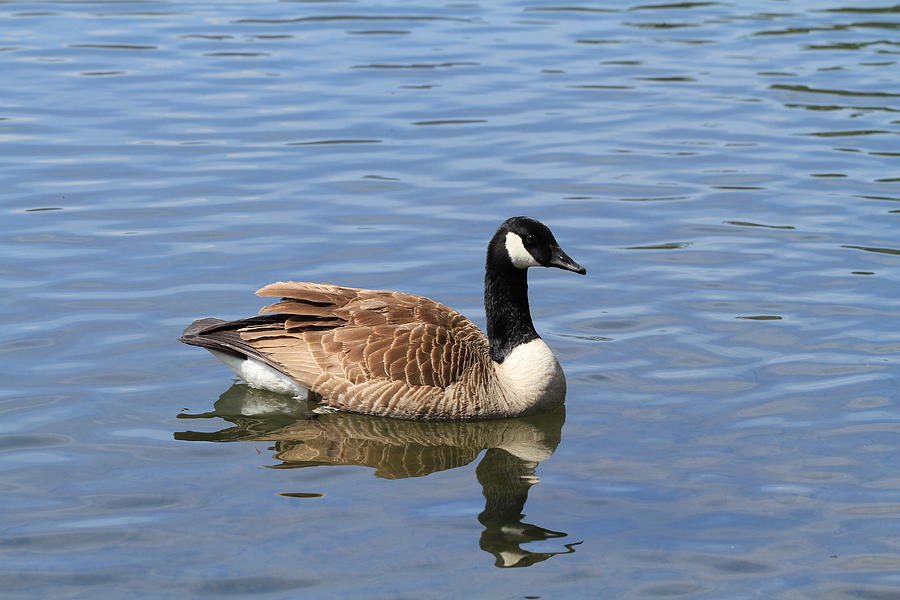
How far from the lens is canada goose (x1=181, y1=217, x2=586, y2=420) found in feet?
37.3

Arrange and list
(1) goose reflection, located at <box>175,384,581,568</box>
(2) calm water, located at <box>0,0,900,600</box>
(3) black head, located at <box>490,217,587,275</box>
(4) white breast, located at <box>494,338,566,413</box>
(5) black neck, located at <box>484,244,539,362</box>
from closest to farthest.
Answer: (2) calm water, located at <box>0,0,900,600</box> < (1) goose reflection, located at <box>175,384,581,568</box> < (4) white breast, located at <box>494,338,566,413</box> < (3) black head, located at <box>490,217,587,275</box> < (5) black neck, located at <box>484,244,539,362</box>

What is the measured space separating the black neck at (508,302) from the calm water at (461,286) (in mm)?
665

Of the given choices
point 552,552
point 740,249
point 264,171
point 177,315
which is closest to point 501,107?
point 264,171

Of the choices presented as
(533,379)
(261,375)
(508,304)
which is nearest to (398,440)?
(533,379)

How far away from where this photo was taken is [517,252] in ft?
38.1

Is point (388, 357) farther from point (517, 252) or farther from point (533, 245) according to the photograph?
point (533, 245)

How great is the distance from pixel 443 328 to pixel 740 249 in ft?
14.7

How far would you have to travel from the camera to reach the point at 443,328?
38.2ft

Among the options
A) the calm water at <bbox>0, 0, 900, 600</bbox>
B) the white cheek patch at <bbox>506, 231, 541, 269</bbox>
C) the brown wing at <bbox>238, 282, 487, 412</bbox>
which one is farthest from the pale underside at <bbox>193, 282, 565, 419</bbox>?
the white cheek patch at <bbox>506, 231, 541, 269</bbox>

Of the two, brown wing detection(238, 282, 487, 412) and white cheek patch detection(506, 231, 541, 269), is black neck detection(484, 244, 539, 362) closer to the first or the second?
white cheek patch detection(506, 231, 541, 269)

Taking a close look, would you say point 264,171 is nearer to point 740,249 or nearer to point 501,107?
point 501,107

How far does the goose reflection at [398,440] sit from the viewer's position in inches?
398

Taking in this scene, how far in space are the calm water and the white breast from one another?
225 mm

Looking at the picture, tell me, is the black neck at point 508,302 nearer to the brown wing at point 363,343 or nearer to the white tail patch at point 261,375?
the brown wing at point 363,343
